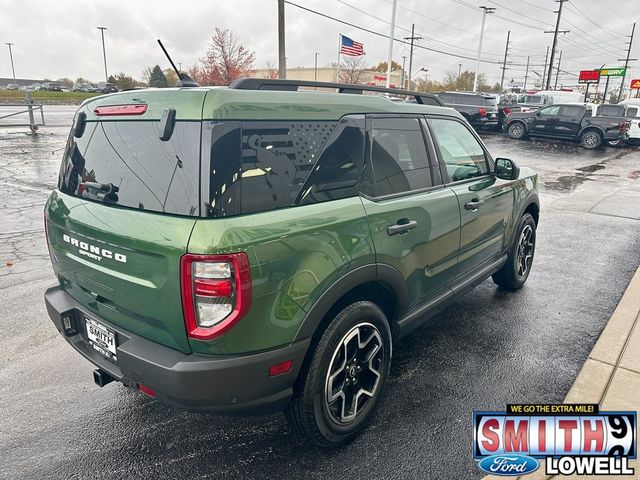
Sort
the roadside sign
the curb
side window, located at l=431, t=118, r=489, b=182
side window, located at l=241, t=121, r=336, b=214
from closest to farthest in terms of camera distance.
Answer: side window, located at l=241, t=121, r=336, b=214
the curb
side window, located at l=431, t=118, r=489, b=182
the roadside sign

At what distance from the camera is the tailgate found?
6.23 feet

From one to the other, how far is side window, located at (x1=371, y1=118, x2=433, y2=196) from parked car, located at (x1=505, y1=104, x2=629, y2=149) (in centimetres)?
2038

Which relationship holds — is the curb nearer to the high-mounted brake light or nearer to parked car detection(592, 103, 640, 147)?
the high-mounted brake light

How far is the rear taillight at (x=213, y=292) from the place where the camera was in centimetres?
182

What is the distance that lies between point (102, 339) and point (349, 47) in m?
27.5

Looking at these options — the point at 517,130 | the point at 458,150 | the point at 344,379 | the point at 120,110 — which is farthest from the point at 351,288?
the point at 517,130

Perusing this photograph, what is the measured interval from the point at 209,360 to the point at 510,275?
3558 mm

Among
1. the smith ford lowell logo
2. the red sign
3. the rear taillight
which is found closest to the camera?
the rear taillight

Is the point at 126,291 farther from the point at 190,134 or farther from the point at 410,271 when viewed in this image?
the point at 410,271

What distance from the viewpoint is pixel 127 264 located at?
204 cm

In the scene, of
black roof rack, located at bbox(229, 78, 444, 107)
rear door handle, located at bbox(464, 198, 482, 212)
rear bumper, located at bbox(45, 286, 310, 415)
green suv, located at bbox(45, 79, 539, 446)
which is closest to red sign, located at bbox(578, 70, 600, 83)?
rear door handle, located at bbox(464, 198, 482, 212)

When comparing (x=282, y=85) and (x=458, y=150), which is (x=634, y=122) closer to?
(x=458, y=150)

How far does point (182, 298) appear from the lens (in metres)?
1.87

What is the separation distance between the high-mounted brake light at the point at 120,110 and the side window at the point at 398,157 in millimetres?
1260
